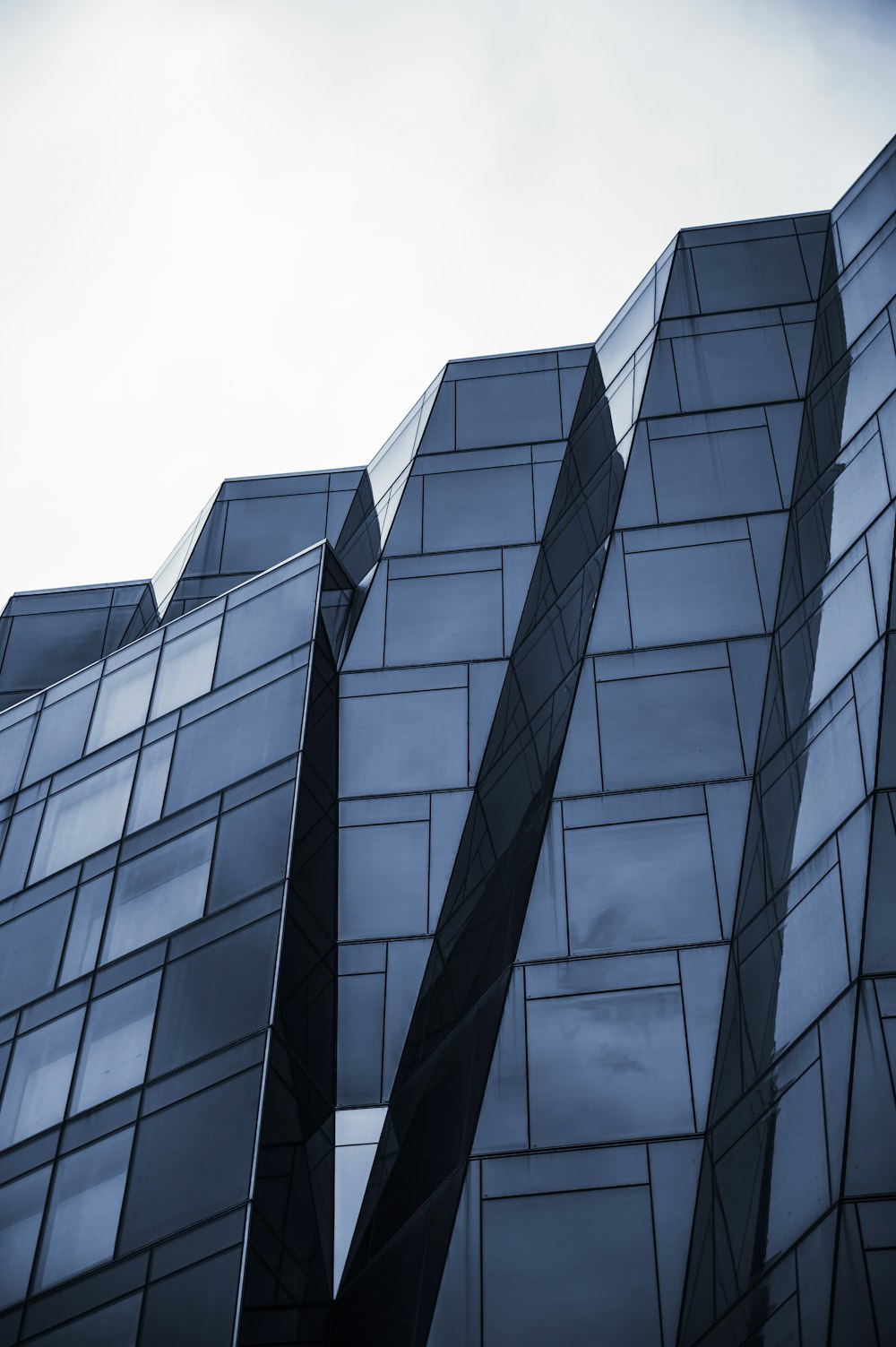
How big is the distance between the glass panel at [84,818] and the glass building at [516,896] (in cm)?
12

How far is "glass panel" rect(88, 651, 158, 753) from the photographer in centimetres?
2783

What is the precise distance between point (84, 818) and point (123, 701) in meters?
3.16

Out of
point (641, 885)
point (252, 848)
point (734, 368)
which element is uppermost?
point (734, 368)

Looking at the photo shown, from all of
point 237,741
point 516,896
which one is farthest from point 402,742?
point 516,896

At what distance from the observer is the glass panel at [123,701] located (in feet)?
91.3

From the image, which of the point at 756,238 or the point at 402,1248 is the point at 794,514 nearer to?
the point at 756,238

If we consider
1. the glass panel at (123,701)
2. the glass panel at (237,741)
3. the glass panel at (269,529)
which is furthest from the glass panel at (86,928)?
the glass panel at (269,529)

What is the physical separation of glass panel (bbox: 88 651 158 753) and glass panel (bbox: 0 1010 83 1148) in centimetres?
707

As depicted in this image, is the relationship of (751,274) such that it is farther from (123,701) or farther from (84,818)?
(84,818)

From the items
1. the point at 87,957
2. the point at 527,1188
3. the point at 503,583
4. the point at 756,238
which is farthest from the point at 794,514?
the point at 87,957

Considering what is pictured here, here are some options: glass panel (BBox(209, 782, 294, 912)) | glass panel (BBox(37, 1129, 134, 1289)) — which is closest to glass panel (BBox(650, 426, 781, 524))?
glass panel (BBox(209, 782, 294, 912))

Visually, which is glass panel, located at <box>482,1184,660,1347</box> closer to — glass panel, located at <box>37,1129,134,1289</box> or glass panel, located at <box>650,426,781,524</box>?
glass panel, located at <box>37,1129,134,1289</box>

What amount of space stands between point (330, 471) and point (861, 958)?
24.7m

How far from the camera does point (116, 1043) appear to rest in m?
21.3
